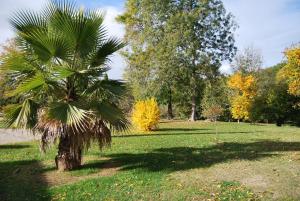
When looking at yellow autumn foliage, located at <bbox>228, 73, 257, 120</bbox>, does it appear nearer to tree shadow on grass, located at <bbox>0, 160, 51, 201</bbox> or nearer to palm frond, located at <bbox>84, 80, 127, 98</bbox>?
tree shadow on grass, located at <bbox>0, 160, 51, 201</bbox>

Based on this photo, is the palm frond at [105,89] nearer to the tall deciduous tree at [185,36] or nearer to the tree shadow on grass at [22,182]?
the tree shadow on grass at [22,182]

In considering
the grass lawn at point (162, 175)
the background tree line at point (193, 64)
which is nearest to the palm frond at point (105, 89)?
the grass lawn at point (162, 175)

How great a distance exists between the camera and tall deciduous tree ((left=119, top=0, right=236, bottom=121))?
3278 centimetres

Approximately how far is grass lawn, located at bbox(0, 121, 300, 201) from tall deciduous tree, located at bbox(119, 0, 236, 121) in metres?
18.3

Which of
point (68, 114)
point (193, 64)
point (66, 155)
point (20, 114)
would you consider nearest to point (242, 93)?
point (193, 64)

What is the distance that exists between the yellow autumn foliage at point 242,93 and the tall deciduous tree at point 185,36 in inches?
89.7

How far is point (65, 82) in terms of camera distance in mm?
10844

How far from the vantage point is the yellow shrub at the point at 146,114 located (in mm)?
24250

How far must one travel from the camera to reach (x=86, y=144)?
1086 cm

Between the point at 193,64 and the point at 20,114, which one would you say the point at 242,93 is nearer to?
the point at 193,64

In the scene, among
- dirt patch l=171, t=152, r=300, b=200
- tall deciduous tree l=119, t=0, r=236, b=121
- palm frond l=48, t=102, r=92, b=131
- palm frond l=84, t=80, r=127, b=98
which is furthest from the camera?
tall deciduous tree l=119, t=0, r=236, b=121

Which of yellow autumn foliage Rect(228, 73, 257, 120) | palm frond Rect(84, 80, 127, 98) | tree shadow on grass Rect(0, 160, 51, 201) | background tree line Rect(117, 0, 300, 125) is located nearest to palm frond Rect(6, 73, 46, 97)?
palm frond Rect(84, 80, 127, 98)

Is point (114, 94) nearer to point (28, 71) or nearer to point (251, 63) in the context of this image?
point (28, 71)

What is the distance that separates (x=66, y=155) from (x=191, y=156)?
173 inches
